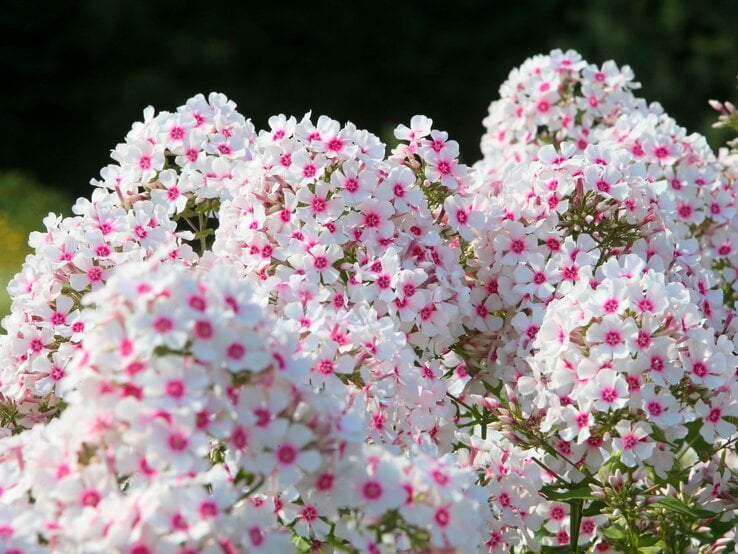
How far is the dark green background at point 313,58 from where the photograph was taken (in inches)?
615

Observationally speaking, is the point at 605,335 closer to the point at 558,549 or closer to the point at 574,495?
the point at 574,495

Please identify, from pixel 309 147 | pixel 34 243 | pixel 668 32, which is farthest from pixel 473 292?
pixel 668 32

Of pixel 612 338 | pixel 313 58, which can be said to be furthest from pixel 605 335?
pixel 313 58

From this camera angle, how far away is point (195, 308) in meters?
1.97

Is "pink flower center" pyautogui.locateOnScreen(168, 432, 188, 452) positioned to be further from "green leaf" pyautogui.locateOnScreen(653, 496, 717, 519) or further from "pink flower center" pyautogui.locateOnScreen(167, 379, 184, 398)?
"green leaf" pyautogui.locateOnScreen(653, 496, 717, 519)

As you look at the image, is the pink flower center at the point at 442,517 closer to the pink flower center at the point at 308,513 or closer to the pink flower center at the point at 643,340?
the pink flower center at the point at 308,513

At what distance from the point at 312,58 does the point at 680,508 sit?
15.0 meters

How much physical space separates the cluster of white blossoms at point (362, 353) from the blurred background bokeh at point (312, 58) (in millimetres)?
11988

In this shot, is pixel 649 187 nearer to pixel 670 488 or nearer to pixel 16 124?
pixel 670 488

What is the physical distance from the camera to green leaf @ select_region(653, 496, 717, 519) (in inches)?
111

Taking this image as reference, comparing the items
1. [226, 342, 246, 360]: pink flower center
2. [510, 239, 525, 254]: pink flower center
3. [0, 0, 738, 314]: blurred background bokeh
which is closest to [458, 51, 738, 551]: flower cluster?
[510, 239, 525, 254]: pink flower center

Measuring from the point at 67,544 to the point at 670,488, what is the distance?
72.1 inches

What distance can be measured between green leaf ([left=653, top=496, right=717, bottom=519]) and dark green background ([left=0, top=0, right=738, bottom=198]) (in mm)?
12303

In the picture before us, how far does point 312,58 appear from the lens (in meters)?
17.2
